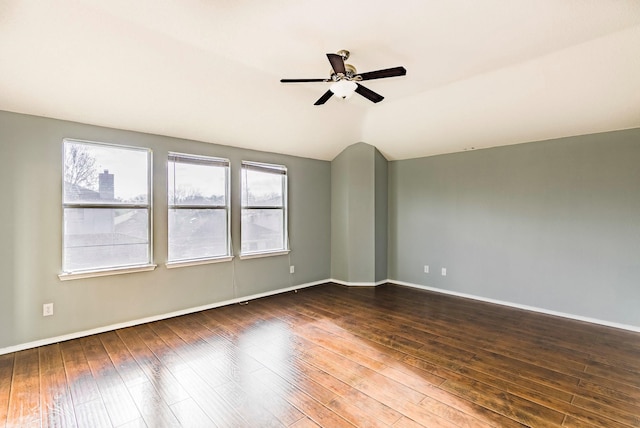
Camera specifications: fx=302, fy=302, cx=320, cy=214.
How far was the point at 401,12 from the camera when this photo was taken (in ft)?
7.34

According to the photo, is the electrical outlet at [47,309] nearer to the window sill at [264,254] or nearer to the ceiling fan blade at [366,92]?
the window sill at [264,254]

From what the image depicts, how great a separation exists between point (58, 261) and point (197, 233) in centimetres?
146

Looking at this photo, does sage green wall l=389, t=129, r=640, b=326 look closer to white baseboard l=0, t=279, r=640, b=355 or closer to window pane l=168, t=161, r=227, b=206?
white baseboard l=0, t=279, r=640, b=355

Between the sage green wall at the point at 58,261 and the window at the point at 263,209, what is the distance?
6.4 inches

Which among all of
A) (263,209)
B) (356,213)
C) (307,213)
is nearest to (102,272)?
(263,209)

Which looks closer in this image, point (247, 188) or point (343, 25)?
point (343, 25)

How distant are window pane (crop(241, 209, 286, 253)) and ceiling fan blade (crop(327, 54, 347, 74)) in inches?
108

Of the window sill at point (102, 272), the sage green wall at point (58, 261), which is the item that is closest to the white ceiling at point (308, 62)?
the sage green wall at point (58, 261)

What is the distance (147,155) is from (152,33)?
164 cm

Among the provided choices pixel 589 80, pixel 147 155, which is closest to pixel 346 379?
pixel 147 155

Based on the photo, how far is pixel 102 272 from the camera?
10.9 feet

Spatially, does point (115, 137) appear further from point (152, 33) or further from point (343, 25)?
point (343, 25)

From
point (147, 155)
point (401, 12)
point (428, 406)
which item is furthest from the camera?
point (147, 155)

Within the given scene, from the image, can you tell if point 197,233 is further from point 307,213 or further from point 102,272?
point 307,213
